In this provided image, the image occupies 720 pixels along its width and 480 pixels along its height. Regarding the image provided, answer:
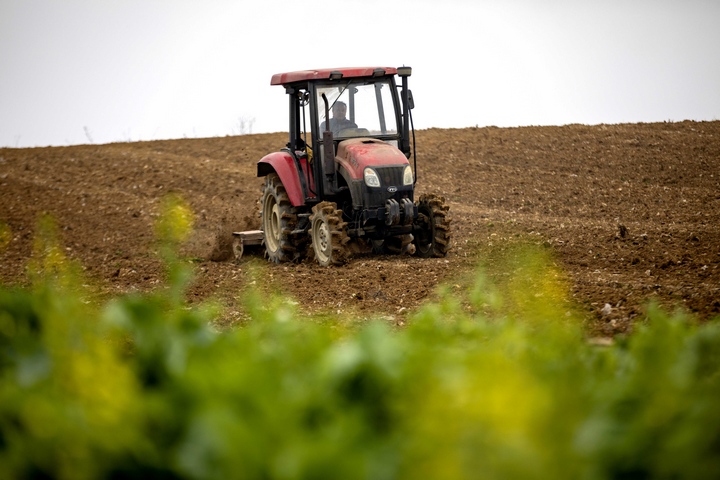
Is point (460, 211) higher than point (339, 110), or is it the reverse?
point (339, 110)

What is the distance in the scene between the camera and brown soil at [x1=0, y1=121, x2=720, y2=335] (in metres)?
8.73

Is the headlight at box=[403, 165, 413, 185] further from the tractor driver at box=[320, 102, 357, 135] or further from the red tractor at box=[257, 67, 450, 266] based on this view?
the tractor driver at box=[320, 102, 357, 135]

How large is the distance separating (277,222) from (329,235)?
2.03m

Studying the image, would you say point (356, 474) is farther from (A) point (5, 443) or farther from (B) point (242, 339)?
(A) point (5, 443)

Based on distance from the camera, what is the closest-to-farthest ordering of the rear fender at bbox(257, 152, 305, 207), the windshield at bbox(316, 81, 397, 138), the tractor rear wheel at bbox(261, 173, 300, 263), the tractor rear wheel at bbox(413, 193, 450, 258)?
the windshield at bbox(316, 81, 397, 138) → the tractor rear wheel at bbox(413, 193, 450, 258) → the rear fender at bbox(257, 152, 305, 207) → the tractor rear wheel at bbox(261, 173, 300, 263)

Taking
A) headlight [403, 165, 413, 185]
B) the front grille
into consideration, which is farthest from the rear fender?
headlight [403, 165, 413, 185]

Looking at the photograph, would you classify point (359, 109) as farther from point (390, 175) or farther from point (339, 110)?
point (390, 175)

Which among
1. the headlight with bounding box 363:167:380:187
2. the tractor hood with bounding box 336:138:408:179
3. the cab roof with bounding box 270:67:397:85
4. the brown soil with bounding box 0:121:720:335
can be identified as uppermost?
the cab roof with bounding box 270:67:397:85

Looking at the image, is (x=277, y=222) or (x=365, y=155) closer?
(x=365, y=155)

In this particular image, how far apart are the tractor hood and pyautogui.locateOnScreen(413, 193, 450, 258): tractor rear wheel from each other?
734mm

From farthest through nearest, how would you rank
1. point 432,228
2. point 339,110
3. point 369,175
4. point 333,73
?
point 432,228 → point 339,110 → point 333,73 → point 369,175

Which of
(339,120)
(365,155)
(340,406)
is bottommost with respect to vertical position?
(340,406)

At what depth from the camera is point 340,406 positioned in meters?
2.30

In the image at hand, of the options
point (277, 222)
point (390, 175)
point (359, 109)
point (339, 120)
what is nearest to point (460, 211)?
point (277, 222)
